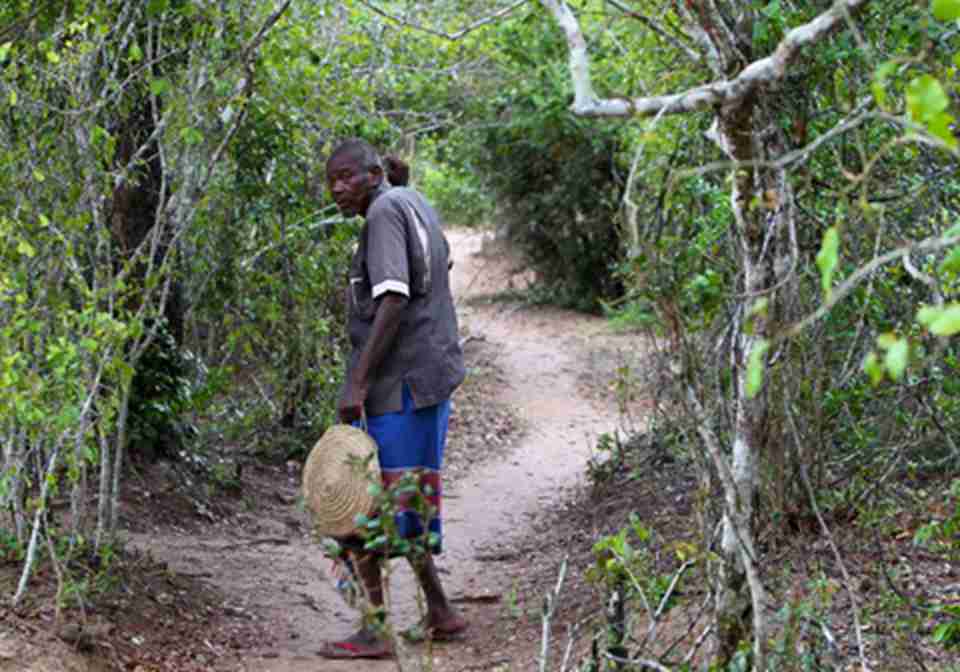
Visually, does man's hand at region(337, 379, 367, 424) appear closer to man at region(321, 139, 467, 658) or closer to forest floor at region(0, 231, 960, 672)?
man at region(321, 139, 467, 658)

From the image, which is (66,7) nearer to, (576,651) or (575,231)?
(576,651)

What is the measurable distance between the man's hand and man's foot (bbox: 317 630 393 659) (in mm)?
901

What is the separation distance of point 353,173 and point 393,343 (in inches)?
27.7

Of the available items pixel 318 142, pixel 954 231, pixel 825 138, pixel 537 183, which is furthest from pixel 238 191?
pixel 537 183

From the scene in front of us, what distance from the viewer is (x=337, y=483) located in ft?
16.6

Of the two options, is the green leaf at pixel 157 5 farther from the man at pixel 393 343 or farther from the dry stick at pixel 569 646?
the dry stick at pixel 569 646

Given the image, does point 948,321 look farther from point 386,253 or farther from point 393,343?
point 393,343

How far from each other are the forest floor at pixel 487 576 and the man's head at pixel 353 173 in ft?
4.40

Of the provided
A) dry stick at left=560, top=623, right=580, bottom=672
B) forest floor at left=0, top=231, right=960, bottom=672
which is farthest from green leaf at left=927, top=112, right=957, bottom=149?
dry stick at left=560, top=623, right=580, bottom=672

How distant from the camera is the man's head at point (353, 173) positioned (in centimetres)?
529

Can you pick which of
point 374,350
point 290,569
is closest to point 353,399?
point 374,350

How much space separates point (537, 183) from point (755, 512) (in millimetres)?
13938

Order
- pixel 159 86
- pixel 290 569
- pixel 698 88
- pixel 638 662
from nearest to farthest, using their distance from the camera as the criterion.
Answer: pixel 698 88
pixel 638 662
pixel 159 86
pixel 290 569

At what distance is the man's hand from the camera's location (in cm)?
525
